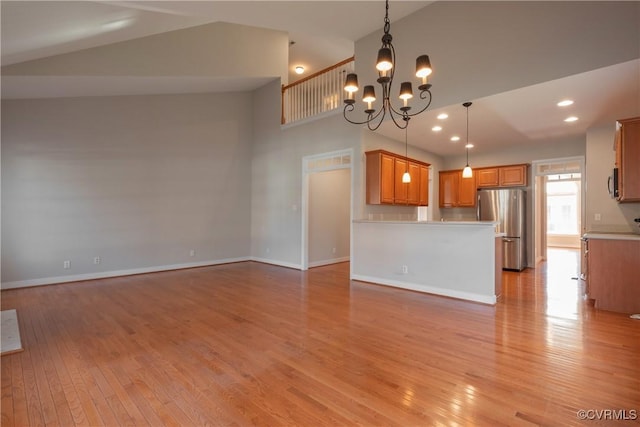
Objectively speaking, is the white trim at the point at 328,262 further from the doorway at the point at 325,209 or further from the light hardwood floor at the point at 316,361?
the light hardwood floor at the point at 316,361

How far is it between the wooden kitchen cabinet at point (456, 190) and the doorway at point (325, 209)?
2412mm

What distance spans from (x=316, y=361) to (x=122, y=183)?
5.37m

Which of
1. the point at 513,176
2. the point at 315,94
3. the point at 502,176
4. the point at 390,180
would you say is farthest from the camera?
the point at 502,176

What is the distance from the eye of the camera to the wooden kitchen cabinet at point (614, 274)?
3.75 metres

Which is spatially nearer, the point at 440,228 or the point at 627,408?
the point at 627,408

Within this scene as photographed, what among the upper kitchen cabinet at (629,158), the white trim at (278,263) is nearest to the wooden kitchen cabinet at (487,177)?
the upper kitchen cabinet at (629,158)

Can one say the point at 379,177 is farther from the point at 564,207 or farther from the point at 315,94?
the point at 564,207

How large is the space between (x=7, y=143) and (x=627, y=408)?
25.3 ft

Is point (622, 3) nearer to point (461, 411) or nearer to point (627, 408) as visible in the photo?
point (627, 408)

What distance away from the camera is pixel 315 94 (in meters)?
6.78

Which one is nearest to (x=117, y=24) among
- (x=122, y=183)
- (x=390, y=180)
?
(x=122, y=183)

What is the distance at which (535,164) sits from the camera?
22.1 feet

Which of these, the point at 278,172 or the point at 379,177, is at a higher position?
the point at 278,172

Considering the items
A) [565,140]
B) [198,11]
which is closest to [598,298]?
[565,140]
